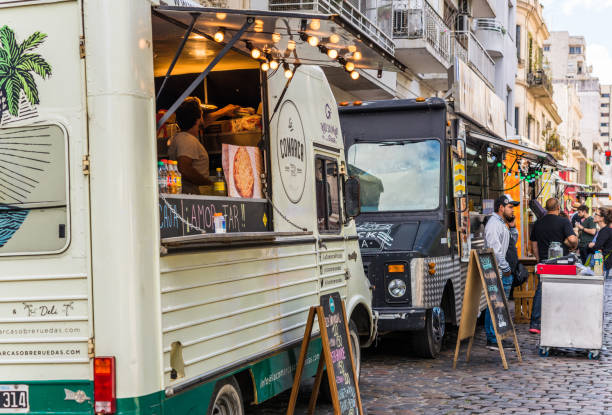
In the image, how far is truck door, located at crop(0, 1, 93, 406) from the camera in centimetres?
475

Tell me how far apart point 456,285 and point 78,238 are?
7.48m

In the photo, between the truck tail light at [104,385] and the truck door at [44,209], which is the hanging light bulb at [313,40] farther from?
the truck tail light at [104,385]

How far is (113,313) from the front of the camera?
465 centimetres

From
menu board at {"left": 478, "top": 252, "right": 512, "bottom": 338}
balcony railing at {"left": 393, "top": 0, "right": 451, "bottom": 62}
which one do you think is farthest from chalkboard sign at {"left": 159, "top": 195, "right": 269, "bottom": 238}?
balcony railing at {"left": 393, "top": 0, "right": 451, "bottom": 62}

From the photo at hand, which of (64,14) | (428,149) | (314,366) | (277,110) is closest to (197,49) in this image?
(277,110)

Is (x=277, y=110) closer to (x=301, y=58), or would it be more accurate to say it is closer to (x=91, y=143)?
(x=301, y=58)

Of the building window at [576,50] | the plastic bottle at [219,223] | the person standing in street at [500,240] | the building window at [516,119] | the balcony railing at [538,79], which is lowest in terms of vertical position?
the person standing in street at [500,240]

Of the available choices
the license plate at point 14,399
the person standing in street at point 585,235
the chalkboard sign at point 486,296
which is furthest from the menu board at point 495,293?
the person standing in street at point 585,235

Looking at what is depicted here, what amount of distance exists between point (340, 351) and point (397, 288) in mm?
3715

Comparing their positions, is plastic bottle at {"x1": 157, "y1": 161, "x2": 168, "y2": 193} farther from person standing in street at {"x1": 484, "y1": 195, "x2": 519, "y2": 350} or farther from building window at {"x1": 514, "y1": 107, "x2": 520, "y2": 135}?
building window at {"x1": 514, "y1": 107, "x2": 520, "y2": 135}

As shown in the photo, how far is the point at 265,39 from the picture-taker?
245 inches

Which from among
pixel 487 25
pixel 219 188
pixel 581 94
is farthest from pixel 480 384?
pixel 581 94

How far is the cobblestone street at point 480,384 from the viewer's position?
26.5 ft

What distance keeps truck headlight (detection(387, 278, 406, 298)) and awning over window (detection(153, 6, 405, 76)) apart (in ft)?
12.2
